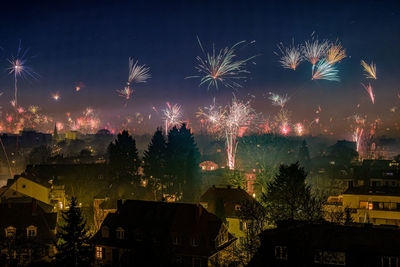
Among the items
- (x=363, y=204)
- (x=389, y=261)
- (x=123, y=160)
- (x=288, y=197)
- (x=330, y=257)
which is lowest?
(x=330, y=257)

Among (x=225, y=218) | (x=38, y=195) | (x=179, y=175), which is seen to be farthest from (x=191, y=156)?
(x=38, y=195)

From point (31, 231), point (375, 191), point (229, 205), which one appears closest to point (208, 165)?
point (229, 205)

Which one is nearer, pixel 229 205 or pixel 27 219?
pixel 27 219

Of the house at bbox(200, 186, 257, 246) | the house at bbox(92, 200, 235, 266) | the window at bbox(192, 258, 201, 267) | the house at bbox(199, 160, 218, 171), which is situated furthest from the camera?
the house at bbox(199, 160, 218, 171)

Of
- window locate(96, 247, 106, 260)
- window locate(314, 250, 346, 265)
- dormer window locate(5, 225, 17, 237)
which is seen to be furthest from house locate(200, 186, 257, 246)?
dormer window locate(5, 225, 17, 237)

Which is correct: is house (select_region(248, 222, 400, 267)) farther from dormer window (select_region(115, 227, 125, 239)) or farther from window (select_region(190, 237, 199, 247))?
dormer window (select_region(115, 227, 125, 239))

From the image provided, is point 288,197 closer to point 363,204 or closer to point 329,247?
point 363,204
